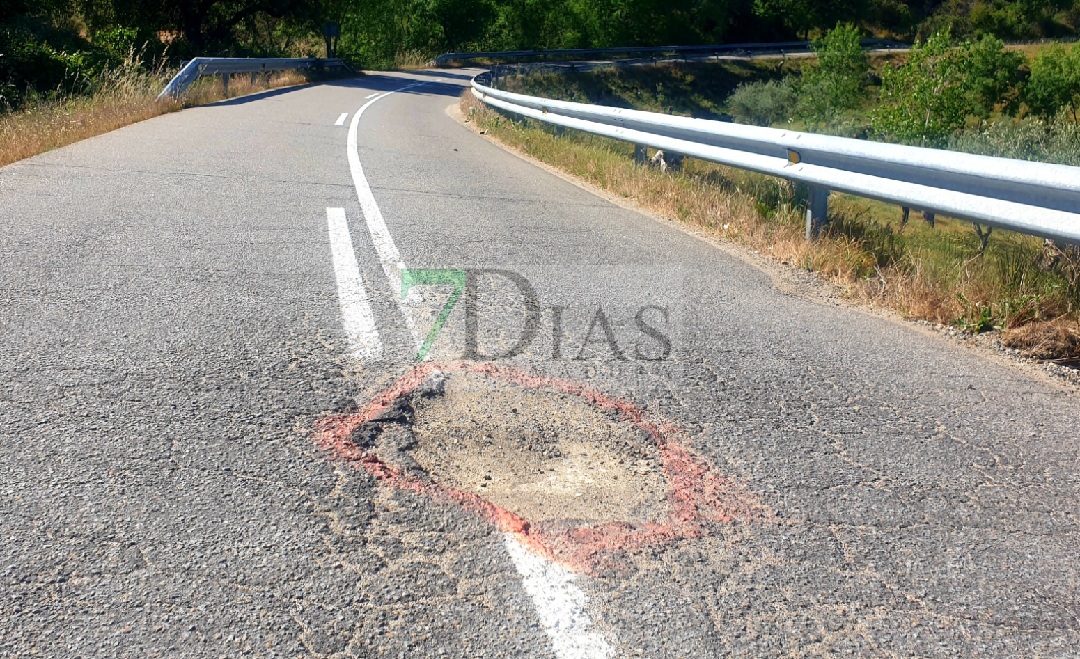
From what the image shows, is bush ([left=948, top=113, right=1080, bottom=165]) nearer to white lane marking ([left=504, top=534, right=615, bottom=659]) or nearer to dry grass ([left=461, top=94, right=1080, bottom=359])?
dry grass ([left=461, top=94, right=1080, bottom=359])

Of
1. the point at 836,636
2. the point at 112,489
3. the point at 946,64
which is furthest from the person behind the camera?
the point at 946,64

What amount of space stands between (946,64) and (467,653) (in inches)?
1613

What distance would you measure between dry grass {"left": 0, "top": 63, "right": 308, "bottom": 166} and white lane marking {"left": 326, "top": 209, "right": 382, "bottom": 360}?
5600 millimetres

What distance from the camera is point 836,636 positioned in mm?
2451

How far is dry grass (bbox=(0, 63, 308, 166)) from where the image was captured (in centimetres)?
1175

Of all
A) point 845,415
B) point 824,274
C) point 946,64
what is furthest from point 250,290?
point 946,64

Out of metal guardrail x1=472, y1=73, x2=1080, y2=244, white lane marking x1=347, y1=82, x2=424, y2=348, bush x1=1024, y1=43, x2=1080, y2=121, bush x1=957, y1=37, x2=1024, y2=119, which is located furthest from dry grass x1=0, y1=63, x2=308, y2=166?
bush x1=1024, y1=43, x2=1080, y2=121

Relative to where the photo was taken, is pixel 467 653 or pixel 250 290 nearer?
pixel 467 653

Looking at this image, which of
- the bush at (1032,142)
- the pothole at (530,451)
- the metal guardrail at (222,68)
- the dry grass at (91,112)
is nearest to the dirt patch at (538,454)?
the pothole at (530,451)

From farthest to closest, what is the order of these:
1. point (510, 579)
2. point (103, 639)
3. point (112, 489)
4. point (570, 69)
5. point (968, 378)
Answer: point (570, 69), point (968, 378), point (112, 489), point (510, 579), point (103, 639)

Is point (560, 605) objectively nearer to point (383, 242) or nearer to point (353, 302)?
point (353, 302)

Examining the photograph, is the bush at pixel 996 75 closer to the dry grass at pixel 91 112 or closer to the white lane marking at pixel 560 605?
the dry grass at pixel 91 112

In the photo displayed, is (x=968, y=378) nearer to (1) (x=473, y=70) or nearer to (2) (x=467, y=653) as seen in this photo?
(2) (x=467, y=653)

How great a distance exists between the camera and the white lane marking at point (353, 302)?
4531 millimetres
